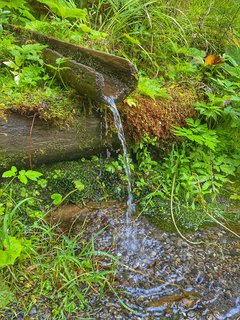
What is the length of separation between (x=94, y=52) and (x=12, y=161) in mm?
1050

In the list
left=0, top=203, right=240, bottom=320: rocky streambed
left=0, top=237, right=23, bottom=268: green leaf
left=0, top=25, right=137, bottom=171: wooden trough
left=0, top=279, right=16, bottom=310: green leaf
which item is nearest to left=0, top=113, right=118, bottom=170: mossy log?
left=0, top=25, right=137, bottom=171: wooden trough

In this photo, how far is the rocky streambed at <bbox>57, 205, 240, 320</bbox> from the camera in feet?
6.60

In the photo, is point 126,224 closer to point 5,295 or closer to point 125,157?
point 125,157

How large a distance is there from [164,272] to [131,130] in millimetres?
1243

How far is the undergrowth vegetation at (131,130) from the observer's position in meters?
2.11

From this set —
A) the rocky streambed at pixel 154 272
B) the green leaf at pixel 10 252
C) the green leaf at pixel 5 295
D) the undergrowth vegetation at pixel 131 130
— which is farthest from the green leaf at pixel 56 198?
the green leaf at pixel 5 295

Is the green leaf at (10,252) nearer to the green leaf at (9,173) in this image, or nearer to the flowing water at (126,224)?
the green leaf at (9,173)

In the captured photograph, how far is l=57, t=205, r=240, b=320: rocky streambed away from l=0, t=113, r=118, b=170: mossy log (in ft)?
1.78

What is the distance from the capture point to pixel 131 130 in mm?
2977

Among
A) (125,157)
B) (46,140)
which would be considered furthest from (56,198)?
(125,157)

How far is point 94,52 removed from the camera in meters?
2.68

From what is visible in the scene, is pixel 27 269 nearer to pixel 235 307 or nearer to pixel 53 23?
pixel 235 307

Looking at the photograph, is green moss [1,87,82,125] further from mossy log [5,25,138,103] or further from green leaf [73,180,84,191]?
green leaf [73,180,84,191]

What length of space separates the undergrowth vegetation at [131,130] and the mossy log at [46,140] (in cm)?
8
